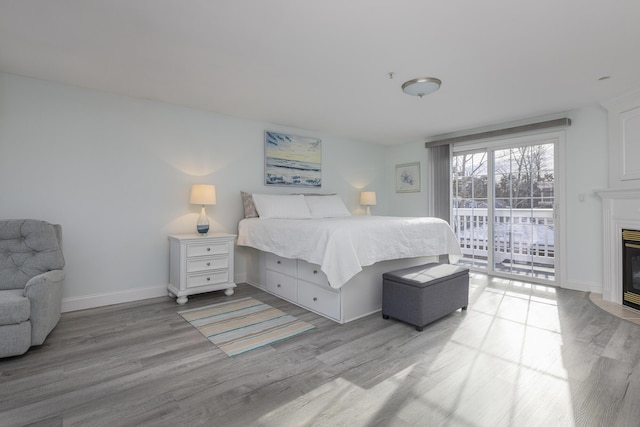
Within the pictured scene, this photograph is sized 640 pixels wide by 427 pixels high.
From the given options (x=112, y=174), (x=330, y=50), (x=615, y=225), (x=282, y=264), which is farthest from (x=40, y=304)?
(x=615, y=225)

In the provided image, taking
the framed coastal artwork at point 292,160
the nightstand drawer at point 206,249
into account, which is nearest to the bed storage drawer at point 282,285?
the nightstand drawer at point 206,249

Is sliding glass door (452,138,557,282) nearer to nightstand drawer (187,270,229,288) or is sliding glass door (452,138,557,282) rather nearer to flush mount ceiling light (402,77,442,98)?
flush mount ceiling light (402,77,442,98)

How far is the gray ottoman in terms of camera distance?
104 inches

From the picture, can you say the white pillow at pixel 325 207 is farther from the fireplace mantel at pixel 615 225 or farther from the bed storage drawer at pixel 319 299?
the fireplace mantel at pixel 615 225

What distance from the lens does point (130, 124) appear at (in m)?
3.46

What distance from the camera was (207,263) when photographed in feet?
11.5

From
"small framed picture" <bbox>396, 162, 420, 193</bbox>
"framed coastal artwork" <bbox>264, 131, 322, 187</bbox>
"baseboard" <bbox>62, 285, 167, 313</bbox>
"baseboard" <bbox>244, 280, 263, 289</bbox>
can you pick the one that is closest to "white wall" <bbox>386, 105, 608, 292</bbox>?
"small framed picture" <bbox>396, 162, 420, 193</bbox>

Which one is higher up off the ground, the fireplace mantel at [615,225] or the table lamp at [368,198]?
the table lamp at [368,198]

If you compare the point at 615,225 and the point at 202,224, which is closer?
the point at 615,225

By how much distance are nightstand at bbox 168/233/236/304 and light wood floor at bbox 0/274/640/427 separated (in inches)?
23.2

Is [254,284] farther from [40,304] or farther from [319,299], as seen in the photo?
[40,304]

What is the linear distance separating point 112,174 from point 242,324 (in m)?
2.15

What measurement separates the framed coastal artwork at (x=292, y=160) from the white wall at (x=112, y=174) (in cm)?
37

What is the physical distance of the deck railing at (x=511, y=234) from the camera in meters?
4.29
